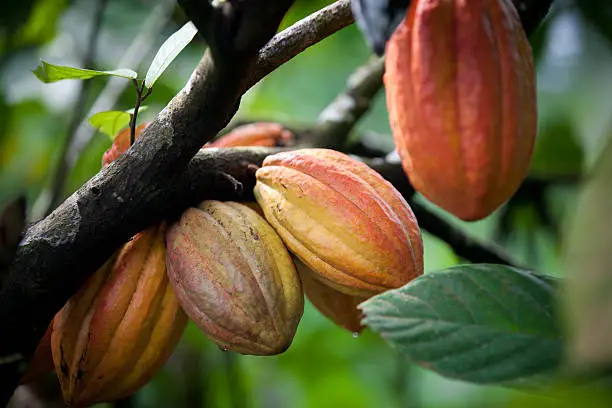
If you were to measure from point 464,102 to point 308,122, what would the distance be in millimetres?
1351

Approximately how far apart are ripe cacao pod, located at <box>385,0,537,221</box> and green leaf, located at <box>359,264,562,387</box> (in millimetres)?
67

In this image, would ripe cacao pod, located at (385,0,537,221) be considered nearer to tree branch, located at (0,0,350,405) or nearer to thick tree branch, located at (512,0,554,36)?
tree branch, located at (0,0,350,405)

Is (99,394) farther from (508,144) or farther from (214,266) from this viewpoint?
(508,144)

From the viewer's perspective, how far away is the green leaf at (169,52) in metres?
0.73

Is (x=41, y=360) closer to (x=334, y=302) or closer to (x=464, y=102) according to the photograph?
(x=334, y=302)

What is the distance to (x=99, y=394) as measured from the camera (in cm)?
77

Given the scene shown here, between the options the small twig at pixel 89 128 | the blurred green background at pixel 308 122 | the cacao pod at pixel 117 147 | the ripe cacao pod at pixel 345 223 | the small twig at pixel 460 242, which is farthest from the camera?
the blurred green background at pixel 308 122

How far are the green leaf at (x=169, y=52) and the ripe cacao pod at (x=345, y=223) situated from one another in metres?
0.17

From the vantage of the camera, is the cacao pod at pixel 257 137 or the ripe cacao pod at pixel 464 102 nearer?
the ripe cacao pod at pixel 464 102

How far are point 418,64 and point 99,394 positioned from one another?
1.70ft

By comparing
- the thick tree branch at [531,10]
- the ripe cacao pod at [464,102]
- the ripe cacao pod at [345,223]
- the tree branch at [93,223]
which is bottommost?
the thick tree branch at [531,10]

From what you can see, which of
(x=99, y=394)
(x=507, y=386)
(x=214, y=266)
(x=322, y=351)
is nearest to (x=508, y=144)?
(x=507, y=386)

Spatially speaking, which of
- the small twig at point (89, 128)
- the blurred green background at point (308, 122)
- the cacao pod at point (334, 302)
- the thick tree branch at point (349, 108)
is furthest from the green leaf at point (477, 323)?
the small twig at point (89, 128)

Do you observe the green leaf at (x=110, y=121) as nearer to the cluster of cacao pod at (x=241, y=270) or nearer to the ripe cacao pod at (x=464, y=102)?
the cluster of cacao pod at (x=241, y=270)
